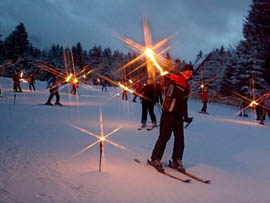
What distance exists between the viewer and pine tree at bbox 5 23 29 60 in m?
69.8

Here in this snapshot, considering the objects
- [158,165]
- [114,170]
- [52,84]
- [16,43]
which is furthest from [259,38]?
[16,43]

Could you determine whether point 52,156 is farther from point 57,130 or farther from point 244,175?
point 244,175

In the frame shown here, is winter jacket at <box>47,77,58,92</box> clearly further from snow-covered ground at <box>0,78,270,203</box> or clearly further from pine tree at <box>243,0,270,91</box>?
pine tree at <box>243,0,270,91</box>

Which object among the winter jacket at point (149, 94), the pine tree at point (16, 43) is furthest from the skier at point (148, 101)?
the pine tree at point (16, 43)

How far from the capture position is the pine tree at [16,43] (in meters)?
69.8

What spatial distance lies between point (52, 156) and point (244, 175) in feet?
13.6

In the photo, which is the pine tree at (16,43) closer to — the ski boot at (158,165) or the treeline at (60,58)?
the treeline at (60,58)

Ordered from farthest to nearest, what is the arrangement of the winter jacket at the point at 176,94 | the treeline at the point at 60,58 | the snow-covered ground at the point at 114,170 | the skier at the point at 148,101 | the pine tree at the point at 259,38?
the treeline at the point at 60,58
the pine tree at the point at 259,38
the skier at the point at 148,101
the winter jacket at the point at 176,94
the snow-covered ground at the point at 114,170

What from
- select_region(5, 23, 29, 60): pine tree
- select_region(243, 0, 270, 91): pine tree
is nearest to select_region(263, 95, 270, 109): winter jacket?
select_region(243, 0, 270, 91): pine tree

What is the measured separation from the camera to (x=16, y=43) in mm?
69875

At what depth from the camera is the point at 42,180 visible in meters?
4.14

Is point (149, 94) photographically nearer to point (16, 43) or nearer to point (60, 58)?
point (16, 43)

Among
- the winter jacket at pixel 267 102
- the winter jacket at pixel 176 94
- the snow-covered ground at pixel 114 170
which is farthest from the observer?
the winter jacket at pixel 267 102

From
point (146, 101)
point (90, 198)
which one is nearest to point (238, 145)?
point (146, 101)
